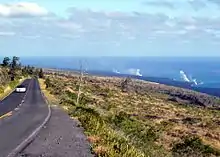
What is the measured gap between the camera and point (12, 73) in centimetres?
10912

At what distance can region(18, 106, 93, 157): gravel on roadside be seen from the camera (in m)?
17.9

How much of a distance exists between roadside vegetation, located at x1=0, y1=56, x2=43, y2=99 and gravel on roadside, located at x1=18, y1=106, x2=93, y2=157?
43822 mm

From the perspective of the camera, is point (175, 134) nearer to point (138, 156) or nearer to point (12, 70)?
point (138, 156)

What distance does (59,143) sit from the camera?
21.0m

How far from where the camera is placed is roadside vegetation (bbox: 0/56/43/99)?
274 ft

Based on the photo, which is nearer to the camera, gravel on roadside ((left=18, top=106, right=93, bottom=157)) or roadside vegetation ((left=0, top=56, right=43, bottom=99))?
gravel on roadside ((left=18, top=106, right=93, bottom=157))

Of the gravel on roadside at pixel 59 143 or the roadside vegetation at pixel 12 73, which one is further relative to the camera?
the roadside vegetation at pixel 12 73

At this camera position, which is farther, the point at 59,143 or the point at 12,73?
the point at 12,73

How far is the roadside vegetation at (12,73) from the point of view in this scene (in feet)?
274

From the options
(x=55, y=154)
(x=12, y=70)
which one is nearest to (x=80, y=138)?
(x=55, y=154)

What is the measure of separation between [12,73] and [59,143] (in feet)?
296

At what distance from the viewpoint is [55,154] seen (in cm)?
1780

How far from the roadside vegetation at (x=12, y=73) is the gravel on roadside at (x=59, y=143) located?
4382cm

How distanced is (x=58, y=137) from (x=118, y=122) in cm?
1052
